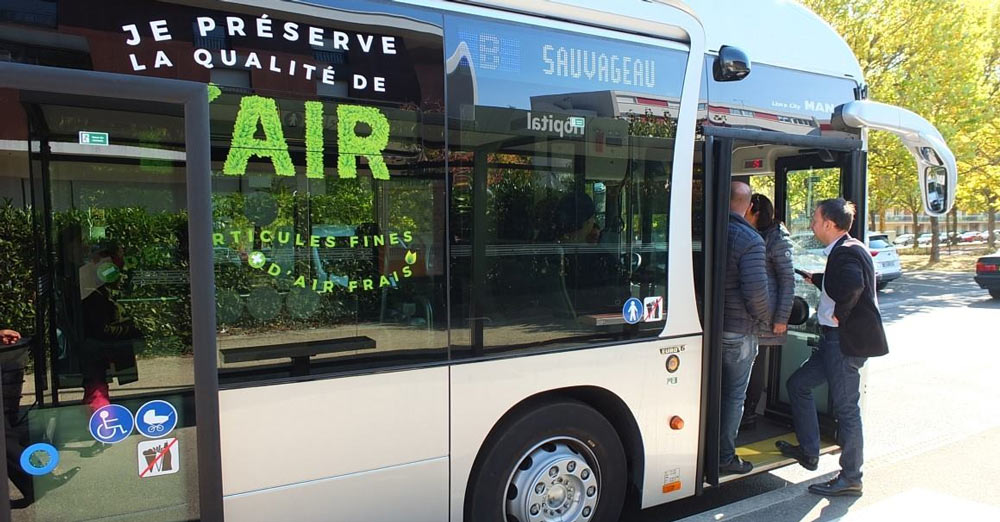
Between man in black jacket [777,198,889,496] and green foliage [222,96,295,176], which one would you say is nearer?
green foliage [222,96,295,176]

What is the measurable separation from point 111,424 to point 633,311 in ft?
8.37

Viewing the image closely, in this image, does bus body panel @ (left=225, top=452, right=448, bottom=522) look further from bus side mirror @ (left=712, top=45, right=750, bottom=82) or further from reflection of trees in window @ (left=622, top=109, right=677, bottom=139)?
bus side mirror @ (left=712, top=45, right=750, bottom=82)

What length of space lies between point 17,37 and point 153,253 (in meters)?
0.92

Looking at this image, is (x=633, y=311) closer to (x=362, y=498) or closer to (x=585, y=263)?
(x=585, y=263)

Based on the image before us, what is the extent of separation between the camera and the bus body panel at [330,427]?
2.62 metres

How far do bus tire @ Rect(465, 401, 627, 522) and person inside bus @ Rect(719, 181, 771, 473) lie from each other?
89 centimetres

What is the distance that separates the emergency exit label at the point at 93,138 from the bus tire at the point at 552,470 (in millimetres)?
2212

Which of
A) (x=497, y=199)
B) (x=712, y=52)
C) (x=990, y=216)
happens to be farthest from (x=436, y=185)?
(x=990, y=216)

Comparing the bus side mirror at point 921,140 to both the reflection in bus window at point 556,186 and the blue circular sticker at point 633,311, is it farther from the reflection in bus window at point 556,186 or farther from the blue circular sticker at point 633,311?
the blue circular sticker at point 633,311

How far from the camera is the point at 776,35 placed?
4.18 metres

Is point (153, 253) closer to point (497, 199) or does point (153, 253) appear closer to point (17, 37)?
point (17, 37)

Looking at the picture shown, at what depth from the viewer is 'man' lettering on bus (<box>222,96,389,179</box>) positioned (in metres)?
2.57

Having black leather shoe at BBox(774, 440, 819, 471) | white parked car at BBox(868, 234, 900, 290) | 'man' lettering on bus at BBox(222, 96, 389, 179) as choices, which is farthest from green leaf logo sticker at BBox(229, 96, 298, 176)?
white parked car at BBox(868, 234, 900, 290)

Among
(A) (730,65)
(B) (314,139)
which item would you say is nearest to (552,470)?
(B) (314,139)
